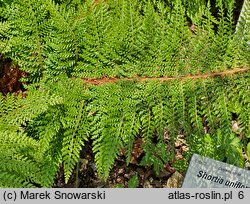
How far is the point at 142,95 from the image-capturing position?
205 centimetres

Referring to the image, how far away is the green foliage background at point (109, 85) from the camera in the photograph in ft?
6.57

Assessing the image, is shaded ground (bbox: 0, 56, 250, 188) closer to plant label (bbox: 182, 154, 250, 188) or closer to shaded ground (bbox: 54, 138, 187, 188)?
shaded ground (bbox: 54, 138, 187, 188)

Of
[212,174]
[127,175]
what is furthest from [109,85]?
[127,175]

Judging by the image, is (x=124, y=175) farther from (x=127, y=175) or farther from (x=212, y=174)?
(x=212, y=174)

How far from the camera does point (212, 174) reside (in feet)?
7.93

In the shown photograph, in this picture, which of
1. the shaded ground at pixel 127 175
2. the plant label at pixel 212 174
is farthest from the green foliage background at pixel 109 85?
the shaded ground at pixel 127 175

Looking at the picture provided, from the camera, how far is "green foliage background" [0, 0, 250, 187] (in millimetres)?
2004

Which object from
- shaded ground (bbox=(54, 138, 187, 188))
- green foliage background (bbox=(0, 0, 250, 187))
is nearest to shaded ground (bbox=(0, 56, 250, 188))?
shaded ground (bbox=(54, 138, 187, 188))

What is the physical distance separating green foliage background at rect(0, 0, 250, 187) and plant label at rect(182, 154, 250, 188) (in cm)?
35

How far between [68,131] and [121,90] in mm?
314

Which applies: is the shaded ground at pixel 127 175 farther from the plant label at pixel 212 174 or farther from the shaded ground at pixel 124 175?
the plant label at pixel 212 174

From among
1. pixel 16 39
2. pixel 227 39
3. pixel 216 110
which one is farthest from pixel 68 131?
pixel 227 39

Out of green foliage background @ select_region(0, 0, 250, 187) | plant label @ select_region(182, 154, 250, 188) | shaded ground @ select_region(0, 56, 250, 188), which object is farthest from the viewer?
shaded ground @ select_region(0, 56, 250, 188)

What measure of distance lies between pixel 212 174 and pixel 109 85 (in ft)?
2.66
